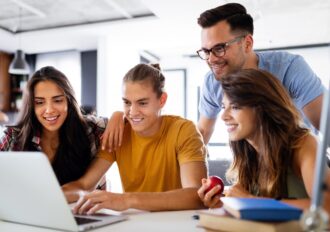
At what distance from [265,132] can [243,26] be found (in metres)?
0.77

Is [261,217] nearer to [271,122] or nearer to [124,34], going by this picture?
[271,122]

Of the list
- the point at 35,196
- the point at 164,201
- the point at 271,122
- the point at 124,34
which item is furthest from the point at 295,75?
the point at 124,34

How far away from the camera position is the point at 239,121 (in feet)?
4.17

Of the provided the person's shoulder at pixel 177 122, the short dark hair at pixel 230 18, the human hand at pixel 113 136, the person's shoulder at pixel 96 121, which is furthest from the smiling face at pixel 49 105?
the short dark hair at pixel 230 18

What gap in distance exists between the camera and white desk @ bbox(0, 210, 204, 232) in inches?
36.2

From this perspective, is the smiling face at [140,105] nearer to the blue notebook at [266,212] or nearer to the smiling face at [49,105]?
the smiling face at [49,105]

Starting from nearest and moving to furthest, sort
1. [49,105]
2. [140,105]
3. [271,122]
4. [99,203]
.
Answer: [99,203]
[271,122]
[140,105]
[49,105]

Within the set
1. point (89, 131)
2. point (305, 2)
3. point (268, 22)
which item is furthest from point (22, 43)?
point (89, 131)

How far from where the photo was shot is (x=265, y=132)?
4.08 ft

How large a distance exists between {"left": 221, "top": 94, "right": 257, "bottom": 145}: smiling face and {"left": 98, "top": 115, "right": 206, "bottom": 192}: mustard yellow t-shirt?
26 cm

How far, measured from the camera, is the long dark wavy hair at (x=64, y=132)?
169cm

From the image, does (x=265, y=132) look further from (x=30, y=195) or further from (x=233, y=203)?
(x=30, y=195)

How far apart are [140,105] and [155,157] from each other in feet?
0.79

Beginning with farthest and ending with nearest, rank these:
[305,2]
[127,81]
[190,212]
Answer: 1. [305,2]
2. [127,81]
3. [190,212]
